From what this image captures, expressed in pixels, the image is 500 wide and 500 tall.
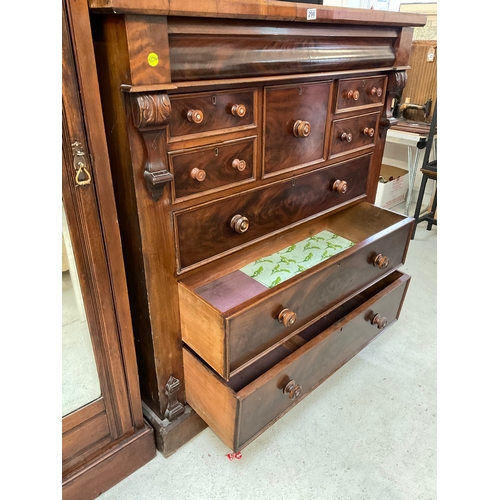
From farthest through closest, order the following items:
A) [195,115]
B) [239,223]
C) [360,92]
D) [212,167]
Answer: [360,92] < [239,223] < [212,167] < [195,115]

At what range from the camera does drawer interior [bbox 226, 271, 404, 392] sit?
125 cm

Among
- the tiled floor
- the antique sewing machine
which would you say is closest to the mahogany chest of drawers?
the tiled floor

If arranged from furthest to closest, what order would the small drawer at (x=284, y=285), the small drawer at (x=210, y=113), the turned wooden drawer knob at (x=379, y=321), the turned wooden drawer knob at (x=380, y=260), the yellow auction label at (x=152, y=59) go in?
the turned wooden drawer knob at (x=379, y=321)
the turned wooden drawer knob at (x=380, y=260)
the small drawer at (x=284, y=285)
the small drawer at (x=210, y=113)
the yellow auction label at (x=152, y=59)

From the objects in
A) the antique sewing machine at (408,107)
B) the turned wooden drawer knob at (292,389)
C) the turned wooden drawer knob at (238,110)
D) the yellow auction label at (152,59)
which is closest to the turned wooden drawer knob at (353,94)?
the turned wooden drawer knob at (238,110)

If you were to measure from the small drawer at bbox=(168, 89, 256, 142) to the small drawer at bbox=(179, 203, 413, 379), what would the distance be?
1.29 ft

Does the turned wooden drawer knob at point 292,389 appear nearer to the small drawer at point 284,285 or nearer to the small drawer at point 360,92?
the small drawer at point 284,285

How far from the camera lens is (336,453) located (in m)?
1.32

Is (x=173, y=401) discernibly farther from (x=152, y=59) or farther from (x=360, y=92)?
(x=360, y=92)

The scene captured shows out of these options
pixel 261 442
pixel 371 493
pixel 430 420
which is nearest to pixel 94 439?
pixel 261 442

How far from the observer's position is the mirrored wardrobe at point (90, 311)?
2.61ft

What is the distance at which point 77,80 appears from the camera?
0.78 m

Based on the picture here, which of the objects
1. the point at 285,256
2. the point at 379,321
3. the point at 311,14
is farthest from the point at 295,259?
the point at 311,14

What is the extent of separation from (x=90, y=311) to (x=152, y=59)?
0.59 meters

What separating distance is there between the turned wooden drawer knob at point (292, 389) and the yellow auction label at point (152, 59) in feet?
2.97
